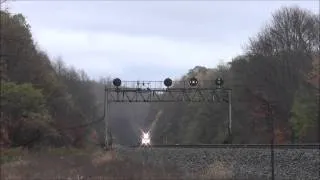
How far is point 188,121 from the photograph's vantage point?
356 feet

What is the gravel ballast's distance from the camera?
34034mm

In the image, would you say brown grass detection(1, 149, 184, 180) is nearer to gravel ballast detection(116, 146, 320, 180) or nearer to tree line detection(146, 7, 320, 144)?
gravel ballast detection(116, 146, 320, 180)

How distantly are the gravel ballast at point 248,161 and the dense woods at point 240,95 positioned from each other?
21.9 meters

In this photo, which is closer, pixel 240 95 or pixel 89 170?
pixel 89 170

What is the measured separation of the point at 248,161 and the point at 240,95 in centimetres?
4744

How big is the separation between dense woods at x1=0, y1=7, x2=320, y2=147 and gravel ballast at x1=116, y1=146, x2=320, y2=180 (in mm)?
21916

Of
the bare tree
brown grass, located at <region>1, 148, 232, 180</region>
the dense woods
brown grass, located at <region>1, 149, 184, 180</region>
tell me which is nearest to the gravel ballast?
brown grass, located at <region>1, 148, 232, 180</region>

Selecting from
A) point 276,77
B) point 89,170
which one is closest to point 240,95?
point 276,77

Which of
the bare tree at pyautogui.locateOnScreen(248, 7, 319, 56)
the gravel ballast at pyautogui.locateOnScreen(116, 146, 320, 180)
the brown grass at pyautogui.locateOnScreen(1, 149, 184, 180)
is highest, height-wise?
the bare tree at pyautogui.locateOnScreen(248, 7, 319, 56)

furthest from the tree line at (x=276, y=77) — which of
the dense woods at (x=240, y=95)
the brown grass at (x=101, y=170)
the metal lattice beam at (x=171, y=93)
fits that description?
the brown grass at (x=101, y=170)

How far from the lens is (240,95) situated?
86.6 metres

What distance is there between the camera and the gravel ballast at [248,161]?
1340 inches

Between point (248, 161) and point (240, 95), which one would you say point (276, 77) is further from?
point (248, 161)

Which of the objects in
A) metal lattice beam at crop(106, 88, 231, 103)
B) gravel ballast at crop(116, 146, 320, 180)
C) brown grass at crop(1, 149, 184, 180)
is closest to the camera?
gravel ballast at crop(116, 146, 320, 180)
